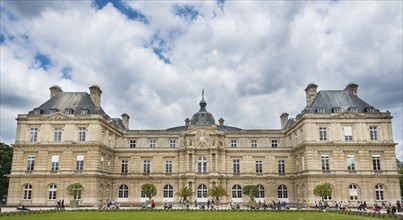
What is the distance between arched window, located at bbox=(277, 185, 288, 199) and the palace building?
5.2 inches

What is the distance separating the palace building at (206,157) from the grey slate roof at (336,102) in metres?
0.12

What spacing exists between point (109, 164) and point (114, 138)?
3927 millimetres

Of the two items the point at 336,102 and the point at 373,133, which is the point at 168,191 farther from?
the point at 373,133

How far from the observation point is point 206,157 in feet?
169

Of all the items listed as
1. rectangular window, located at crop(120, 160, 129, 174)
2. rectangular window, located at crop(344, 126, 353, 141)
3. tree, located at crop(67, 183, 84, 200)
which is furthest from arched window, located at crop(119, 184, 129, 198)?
rectangular window, located at crop(344, 126, 353, 141)

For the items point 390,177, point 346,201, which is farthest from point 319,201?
point 390,177

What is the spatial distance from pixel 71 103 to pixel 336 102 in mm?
33609

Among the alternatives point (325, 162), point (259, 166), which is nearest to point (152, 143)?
point (259, 166)

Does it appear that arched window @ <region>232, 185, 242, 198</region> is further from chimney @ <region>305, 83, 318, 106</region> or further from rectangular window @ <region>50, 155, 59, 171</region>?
rectangular window @ <region>50, 155, 59, 171</region>

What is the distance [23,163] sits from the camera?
147 feet

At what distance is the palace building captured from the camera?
43.8 m

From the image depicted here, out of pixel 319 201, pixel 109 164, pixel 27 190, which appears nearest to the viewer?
pixel 319 201

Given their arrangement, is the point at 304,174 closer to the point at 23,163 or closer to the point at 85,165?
the point at 85,165

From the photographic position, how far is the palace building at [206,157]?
144 ft
